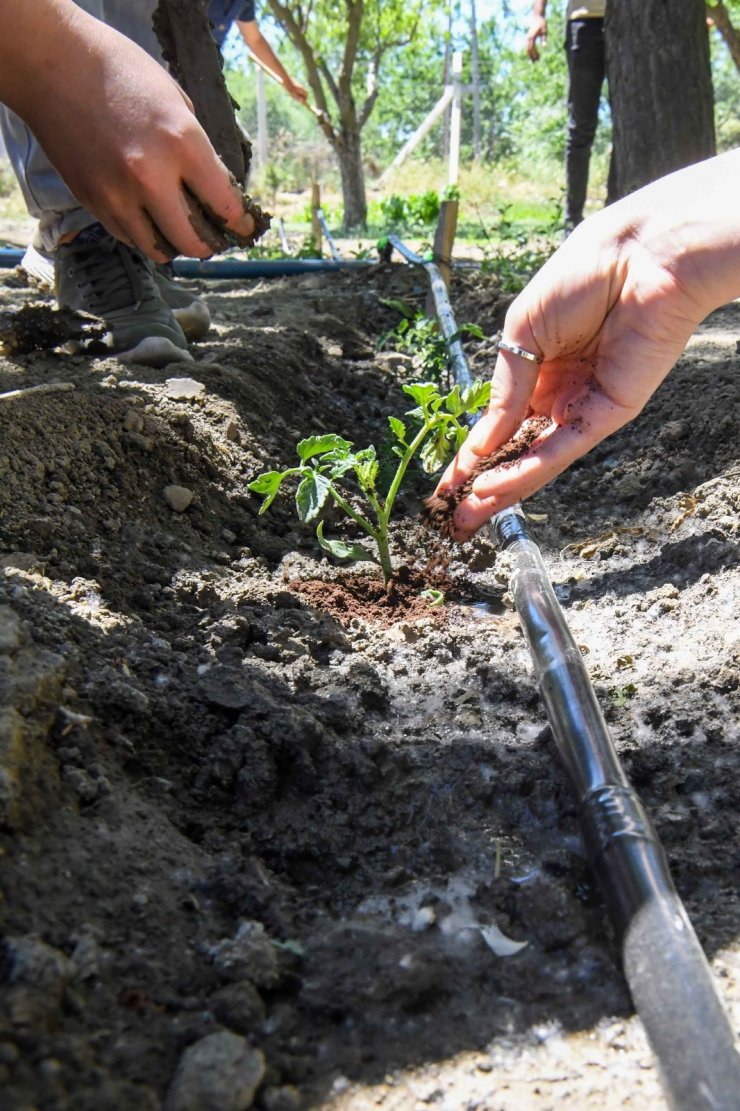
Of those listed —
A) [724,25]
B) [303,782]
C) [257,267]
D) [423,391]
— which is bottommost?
[257,267]

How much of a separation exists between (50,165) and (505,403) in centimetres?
206

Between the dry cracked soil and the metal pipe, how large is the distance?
3.69m

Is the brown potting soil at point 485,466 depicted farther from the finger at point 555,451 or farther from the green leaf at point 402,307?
the green leaf at point 402,307

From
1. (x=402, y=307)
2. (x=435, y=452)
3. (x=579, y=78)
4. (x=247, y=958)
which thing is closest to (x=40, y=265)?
(x=402, y=307)

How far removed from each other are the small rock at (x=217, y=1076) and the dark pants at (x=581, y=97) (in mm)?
6283

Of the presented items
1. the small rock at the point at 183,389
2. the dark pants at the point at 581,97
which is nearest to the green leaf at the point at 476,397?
the small rock at the point at 183,389

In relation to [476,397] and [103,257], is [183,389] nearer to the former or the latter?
[103,257]

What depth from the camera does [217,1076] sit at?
88 centimetres

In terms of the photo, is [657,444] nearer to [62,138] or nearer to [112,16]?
A: [62,138]

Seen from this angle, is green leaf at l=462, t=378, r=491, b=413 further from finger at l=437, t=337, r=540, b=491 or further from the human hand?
the human hand

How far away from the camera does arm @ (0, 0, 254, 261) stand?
Result: 4.87ft

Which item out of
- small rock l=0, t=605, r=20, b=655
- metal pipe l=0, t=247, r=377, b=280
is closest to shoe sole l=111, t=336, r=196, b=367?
small rock l=0, t=605, r=20, b=655

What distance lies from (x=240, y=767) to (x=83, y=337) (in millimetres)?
1953

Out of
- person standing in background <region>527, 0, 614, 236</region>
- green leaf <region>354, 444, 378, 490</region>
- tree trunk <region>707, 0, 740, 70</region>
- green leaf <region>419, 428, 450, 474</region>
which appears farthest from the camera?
tree trunk <region>707, 0, 740, 70</region>
